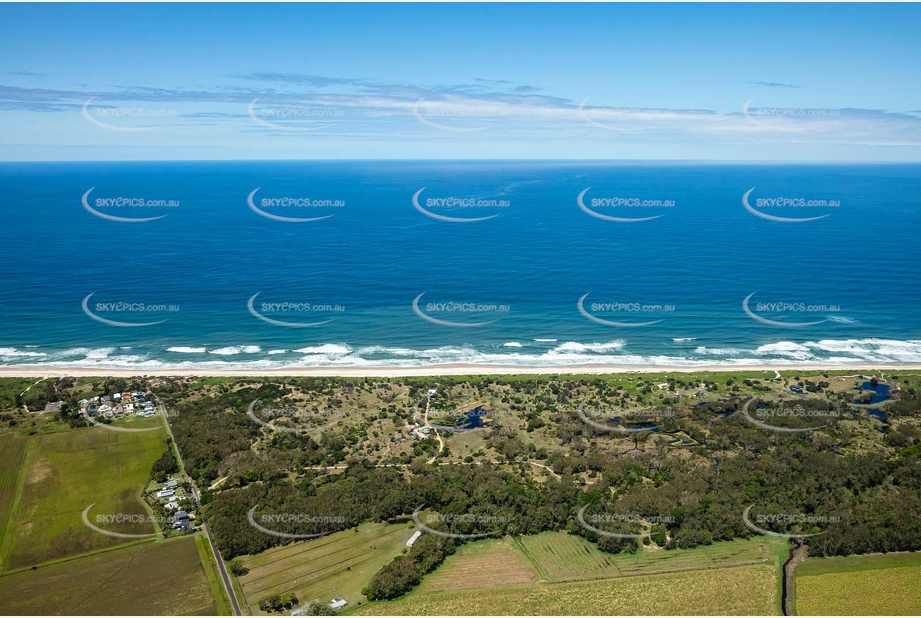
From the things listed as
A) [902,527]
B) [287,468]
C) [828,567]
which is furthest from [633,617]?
[287,468]

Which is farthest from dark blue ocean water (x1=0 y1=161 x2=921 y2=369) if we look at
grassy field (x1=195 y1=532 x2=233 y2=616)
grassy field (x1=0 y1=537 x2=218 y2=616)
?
grassy field (x1=0 y1=537 x2=218 y2=616)

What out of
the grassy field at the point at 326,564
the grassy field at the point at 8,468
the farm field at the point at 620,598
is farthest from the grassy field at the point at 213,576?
the grassy field at the point at 8,468

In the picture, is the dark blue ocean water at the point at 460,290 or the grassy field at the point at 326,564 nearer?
the grassy field at the point at 326,564

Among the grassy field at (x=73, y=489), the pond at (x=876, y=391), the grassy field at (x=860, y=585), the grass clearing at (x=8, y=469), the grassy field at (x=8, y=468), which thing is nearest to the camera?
the grassy field at (x=860, y=585)

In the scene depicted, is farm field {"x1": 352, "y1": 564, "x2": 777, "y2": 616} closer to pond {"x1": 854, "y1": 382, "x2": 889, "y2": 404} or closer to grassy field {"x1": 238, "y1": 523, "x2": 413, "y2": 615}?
grassy field {"x1": 238, "y1": 523, "x2": 413, "y2": 615}

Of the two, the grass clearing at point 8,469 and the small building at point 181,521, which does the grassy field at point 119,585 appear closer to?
the small building at point 181,521

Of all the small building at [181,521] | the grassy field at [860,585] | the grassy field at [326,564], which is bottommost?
the grassy field at [860,585]

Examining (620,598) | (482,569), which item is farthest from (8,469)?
(620,598)
